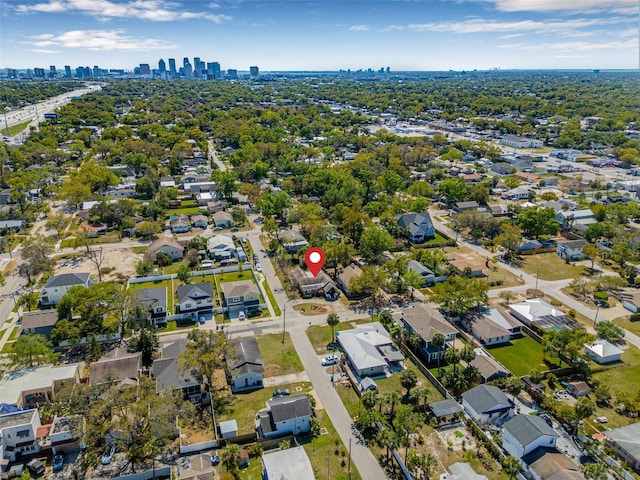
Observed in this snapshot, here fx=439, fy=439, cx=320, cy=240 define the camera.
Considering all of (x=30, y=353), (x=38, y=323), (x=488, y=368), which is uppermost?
(x=30, y=353)

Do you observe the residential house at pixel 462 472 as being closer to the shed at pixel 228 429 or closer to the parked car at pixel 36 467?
the shed at pixel 228 429

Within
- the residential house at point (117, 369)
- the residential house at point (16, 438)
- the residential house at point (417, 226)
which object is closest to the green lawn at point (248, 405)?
the residential house at point (117, 369)

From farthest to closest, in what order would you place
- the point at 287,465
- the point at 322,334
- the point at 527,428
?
the point at 322,334, the point at 527,428, the point at 287,465

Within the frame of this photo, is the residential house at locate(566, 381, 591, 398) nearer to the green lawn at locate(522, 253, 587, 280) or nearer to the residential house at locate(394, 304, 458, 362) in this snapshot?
the residential house at locate(394, 304, 458, 362)

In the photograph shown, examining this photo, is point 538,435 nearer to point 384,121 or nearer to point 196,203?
point 196,203

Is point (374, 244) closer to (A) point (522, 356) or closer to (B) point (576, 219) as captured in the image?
(A) point (522, 356)

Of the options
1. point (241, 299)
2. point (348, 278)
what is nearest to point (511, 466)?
point (348, 278)

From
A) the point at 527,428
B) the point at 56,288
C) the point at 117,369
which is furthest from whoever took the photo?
the point at 56,288

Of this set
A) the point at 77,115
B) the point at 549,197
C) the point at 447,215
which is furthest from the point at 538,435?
the point at 77,115

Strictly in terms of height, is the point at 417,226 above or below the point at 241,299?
above
